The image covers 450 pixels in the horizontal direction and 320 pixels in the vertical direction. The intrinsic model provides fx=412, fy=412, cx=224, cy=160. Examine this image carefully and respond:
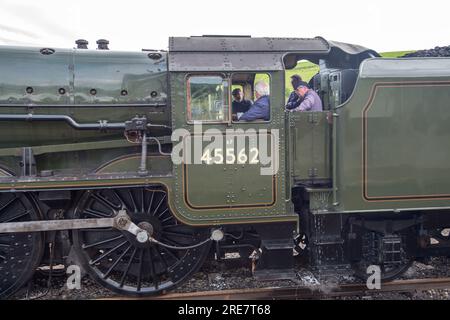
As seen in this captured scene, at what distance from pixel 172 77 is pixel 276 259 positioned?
2.39 m

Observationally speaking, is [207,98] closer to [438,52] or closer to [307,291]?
[307,291]

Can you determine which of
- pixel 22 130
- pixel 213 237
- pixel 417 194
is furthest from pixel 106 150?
pixel 417 194

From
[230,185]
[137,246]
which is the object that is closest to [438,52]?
[230,185]

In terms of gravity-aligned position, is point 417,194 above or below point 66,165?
below

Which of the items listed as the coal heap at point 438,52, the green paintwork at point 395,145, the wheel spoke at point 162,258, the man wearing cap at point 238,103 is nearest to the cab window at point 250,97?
the man wearing cap at point 238,103

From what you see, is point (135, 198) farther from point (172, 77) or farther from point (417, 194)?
point (417, 194)

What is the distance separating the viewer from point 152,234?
4.77 meters

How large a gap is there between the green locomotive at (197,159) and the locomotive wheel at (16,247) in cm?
1

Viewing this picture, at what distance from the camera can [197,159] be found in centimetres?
447

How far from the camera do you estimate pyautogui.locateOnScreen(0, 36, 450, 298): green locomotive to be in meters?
4.50

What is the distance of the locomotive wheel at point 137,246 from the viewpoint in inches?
186

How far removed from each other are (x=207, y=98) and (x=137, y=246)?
1.87m

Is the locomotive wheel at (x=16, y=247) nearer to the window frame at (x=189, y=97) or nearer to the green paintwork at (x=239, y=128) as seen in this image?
the green paintwork at (x=239, y=128)
